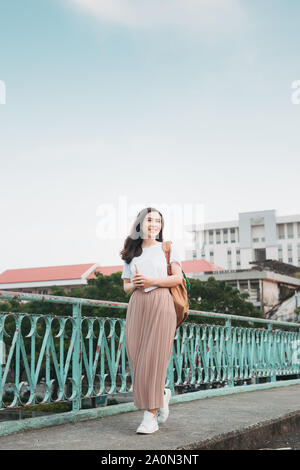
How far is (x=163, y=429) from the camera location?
3.56 meters

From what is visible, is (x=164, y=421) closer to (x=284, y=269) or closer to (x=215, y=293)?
(x=215, y=293)

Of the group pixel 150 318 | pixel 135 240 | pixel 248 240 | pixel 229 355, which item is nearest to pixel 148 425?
Result: pixel 150 318

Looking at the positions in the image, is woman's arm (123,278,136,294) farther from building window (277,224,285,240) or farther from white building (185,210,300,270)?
building window (277,224,285,240)

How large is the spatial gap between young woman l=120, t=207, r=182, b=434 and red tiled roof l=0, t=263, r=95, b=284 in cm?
6452

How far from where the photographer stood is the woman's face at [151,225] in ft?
11.9

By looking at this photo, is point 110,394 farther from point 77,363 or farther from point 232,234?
point 232,234

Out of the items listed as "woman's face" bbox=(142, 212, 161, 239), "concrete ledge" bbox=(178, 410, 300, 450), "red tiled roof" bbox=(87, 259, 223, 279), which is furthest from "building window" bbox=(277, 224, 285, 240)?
"woman's face" bbox=(142, 212, 161, 239)

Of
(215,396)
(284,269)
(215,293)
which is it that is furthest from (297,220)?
(215,396)

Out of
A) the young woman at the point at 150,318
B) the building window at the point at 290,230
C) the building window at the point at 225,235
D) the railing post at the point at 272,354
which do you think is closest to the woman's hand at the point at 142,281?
the young woman at the point at 150,318

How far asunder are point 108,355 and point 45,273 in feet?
227

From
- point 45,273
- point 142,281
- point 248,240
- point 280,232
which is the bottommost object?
point 142,281

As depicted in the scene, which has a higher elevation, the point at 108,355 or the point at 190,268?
the point at 190,268

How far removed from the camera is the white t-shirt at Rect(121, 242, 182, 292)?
11.5ft

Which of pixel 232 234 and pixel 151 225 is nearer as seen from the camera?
pixel 151 225
